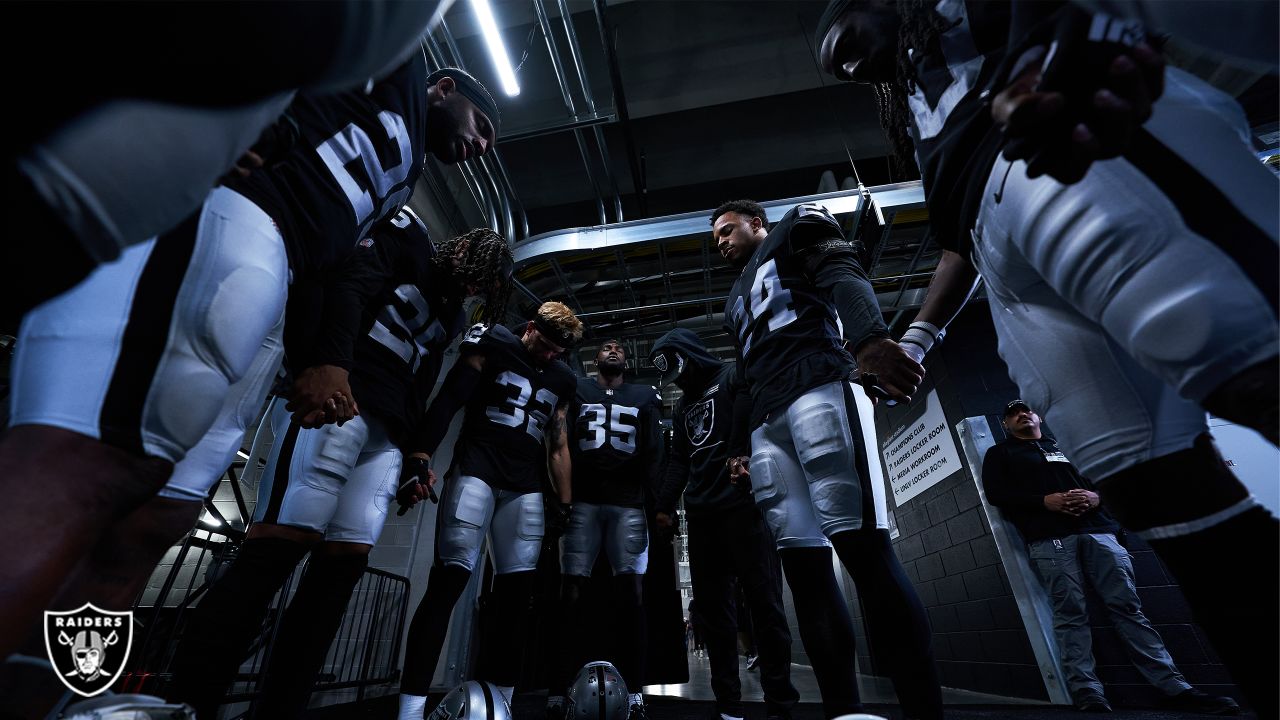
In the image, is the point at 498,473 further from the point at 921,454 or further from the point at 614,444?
the point at 921,454

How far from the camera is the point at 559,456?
9.14ft

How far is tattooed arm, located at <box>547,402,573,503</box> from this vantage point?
9.07 ft

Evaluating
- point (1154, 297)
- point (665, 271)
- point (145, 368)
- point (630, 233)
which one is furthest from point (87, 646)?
point (665, 271)

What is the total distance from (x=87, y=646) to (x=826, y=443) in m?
1.44

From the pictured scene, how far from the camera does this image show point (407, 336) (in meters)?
1.85

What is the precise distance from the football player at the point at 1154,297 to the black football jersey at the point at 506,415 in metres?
1.95

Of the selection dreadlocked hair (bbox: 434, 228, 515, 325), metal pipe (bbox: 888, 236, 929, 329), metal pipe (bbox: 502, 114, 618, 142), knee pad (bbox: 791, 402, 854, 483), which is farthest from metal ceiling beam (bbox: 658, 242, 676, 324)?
knee pad (bbox: 791, 402, 854, 483)

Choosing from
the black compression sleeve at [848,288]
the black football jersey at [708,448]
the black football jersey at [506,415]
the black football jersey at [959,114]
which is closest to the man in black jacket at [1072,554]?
the black football jersey at [708,448]

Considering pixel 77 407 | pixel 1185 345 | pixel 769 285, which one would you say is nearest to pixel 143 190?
pixel 77 407

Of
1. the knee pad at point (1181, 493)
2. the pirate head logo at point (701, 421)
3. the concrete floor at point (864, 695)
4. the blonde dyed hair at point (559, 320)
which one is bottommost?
the concrete floor at point (864, 695)

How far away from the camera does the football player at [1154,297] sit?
1.68 feet

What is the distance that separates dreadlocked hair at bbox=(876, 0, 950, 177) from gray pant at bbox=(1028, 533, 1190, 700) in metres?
3.18

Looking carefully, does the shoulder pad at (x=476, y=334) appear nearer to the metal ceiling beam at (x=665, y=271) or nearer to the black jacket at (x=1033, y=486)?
the metal ceiling beam at (x=665, y=271)

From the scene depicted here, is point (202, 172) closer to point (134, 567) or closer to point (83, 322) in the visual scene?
point (83, 322)
